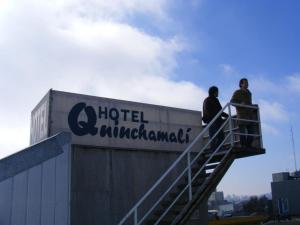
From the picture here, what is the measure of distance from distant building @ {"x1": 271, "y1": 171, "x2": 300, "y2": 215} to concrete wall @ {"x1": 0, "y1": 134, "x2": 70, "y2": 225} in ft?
104

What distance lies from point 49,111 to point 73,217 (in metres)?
2.56

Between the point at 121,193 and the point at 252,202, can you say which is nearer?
the point at 121,193

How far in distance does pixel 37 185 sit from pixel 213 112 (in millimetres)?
4552

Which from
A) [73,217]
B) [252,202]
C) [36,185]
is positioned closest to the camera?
[36,185]

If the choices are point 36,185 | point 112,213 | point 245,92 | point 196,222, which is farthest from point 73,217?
point 245,92

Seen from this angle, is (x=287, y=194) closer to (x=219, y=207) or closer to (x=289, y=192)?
(x=289, y=192)

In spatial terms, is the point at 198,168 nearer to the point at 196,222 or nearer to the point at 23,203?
the point at 196,222

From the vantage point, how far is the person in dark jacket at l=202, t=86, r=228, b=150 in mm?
9836

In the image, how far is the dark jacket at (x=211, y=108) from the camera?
392 inches

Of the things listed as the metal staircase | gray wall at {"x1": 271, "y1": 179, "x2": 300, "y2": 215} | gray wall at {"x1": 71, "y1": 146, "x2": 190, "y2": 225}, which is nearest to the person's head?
the metal staircase

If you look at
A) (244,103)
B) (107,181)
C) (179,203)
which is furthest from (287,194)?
(179,203)

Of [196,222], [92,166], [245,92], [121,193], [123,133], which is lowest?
[196,222]

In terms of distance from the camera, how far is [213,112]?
996cm

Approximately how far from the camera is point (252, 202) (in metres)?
73.8
